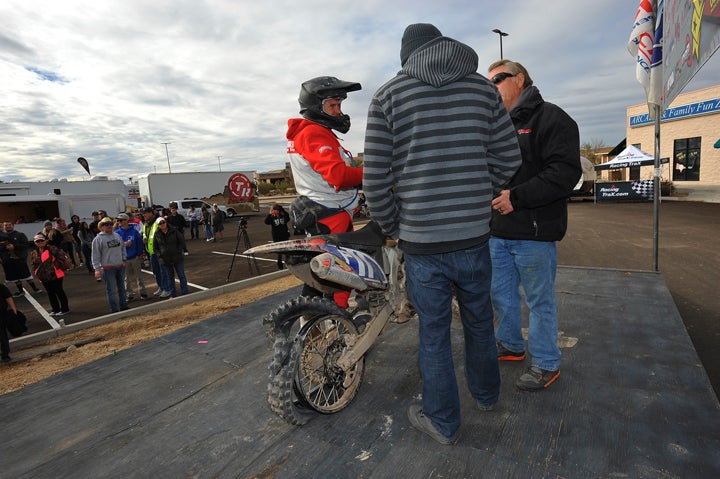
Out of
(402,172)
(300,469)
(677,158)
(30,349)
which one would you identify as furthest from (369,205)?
(677,158)

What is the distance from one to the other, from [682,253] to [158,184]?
28275 millimetres

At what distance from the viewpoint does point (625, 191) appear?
20.6m

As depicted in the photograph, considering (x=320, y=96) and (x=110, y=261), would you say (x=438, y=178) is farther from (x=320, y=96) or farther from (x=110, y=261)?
(x=110, y=261)

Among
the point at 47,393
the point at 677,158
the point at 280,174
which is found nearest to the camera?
the point at 47,393

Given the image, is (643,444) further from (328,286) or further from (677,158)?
(677,158)

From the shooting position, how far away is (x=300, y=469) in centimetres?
192

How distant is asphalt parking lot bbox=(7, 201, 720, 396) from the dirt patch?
5.39 ft

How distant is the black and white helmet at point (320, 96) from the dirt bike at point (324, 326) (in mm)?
761

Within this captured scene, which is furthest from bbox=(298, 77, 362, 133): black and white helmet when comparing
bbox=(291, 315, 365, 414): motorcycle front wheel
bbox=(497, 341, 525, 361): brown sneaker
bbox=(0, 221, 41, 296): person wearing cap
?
bbox=(0, 221, 41, 296): person wearing cap

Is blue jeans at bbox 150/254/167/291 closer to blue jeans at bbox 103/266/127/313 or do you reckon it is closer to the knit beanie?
blue jeans at bbox 103/266/127/313

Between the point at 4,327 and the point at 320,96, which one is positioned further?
the point at 4,327

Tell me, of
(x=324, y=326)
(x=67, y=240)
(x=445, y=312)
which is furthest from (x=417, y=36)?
(x=67, y=240)

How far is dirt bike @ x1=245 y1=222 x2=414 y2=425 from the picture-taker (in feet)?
7.02

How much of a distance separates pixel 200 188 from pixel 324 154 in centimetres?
2792
